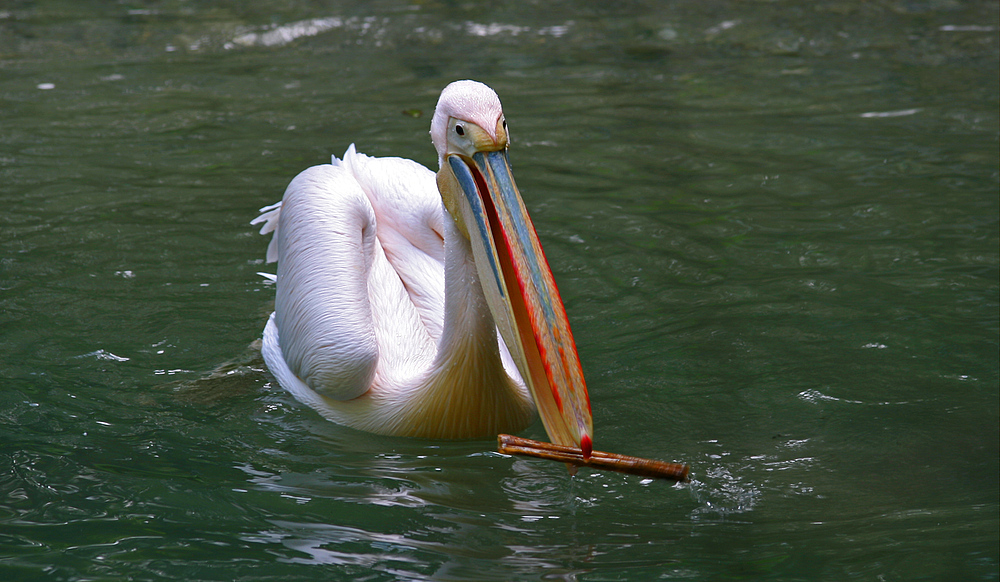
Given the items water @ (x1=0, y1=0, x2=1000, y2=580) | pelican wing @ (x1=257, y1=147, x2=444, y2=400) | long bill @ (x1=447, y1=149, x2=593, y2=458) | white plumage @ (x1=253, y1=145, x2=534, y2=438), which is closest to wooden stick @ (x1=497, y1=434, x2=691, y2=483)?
long bill @ (x1=447, y1=149, x2=593, y2=458)

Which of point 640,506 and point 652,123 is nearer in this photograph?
point 640,506

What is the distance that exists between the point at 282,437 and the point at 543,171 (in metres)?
2.85

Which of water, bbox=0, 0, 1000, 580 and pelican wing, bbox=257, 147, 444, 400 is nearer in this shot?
water, bbox=0, 0, 1000, 580

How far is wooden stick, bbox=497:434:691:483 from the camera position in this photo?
2463 mm

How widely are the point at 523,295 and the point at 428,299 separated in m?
1.25

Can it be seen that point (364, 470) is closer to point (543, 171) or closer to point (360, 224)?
point (360, 224)

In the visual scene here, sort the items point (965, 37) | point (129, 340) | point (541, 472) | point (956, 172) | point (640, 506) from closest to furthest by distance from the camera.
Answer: point (640, 506), point (541, 472), point (129, 340), point (956, 172), point (965, 37)

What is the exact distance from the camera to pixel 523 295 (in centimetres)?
254

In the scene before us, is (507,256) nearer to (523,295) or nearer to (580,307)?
(523,295)

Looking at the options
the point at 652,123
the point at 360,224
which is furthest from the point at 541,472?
the point at 652,123

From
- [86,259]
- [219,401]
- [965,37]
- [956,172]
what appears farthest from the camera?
[965,37]

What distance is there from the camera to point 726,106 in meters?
6.90

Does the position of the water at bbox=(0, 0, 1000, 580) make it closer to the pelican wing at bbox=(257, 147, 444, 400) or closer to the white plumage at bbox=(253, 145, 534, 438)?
the white plumage at bbox=(253, 145, 534, 438)

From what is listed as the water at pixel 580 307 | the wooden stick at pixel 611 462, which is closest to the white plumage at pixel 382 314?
the water at pixel 580 307
